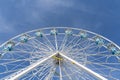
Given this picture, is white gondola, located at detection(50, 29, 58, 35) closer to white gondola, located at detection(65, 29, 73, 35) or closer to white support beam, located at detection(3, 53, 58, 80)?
white gondola, located at detection(65, 29, 73, 35)

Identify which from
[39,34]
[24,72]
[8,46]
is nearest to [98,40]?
[39,34]

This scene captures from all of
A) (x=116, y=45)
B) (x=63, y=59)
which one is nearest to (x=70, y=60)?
(x=63, y=59)

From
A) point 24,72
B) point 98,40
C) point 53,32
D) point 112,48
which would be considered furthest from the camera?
point 53,32

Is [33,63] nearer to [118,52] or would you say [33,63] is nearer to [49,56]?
[49,56]

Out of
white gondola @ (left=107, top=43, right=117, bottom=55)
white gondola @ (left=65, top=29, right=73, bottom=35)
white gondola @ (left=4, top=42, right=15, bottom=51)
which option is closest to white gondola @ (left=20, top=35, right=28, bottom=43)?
white gondola @ (left=4, top=42, right=15, bottom=51)

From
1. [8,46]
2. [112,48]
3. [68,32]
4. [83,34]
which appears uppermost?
[68,32]

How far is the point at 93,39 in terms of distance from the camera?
35.7 m

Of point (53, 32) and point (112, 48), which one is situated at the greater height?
point (53, 32)

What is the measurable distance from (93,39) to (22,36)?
7.10 meters

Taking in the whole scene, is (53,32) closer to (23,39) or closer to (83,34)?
(83,34)

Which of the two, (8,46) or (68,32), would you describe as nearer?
(8,46)

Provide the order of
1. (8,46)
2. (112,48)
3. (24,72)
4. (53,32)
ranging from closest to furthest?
(24,72)
(8,46)
(112,48)
(53,32)

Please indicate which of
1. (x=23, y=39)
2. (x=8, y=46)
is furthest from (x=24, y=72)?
(x=23, y=39)

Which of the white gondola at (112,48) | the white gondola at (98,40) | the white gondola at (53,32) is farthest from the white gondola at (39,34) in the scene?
the white gondola at (112,48)
